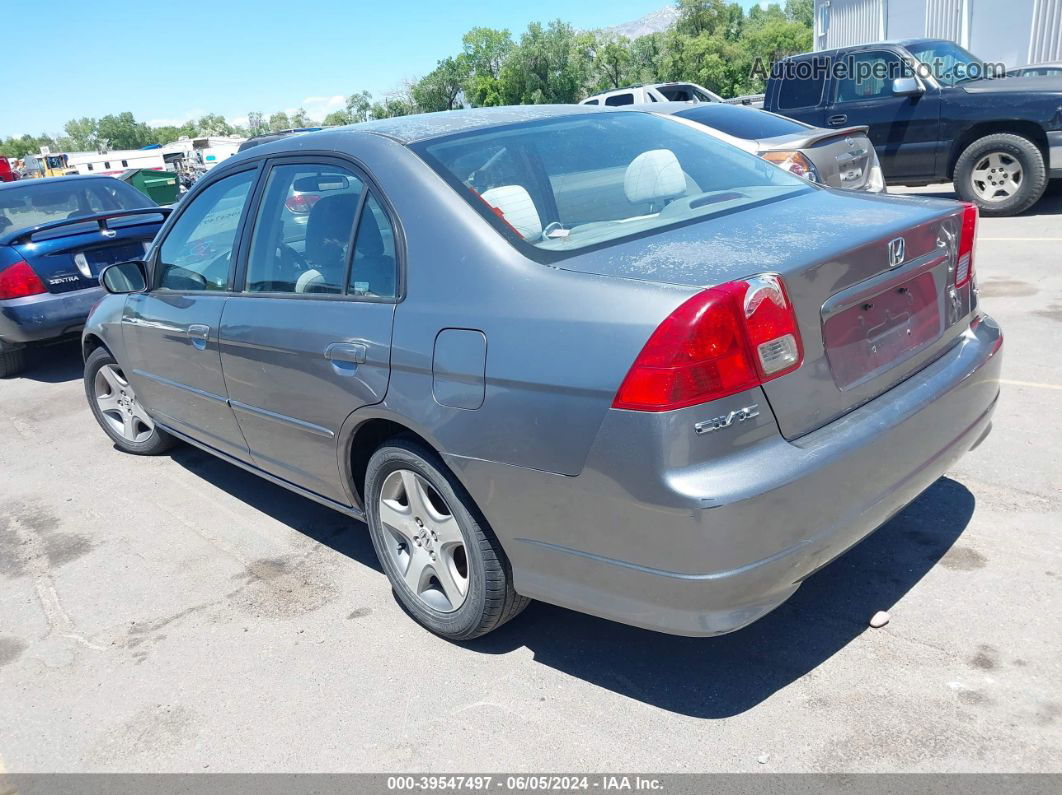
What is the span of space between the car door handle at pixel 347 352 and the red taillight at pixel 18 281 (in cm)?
528

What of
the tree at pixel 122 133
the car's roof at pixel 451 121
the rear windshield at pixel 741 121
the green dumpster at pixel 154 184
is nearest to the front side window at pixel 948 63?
the rear windshield at pixel 741 121

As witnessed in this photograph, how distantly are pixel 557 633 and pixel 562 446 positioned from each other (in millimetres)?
1054

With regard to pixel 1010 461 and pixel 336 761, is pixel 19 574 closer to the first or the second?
pixel 336 761

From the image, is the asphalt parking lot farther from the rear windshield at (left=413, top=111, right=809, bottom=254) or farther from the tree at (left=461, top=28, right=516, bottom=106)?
the tree at (left=461, top=28, right=516, bottom=106)

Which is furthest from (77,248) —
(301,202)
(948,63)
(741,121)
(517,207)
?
(948,63)

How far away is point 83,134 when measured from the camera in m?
176

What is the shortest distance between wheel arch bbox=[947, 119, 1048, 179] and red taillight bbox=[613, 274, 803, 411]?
8773 millimetres

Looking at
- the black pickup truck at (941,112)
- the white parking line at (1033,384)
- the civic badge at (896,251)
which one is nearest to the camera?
the civic badge at (896,251)

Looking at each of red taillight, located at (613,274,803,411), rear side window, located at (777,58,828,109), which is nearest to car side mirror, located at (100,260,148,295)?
red taillight, located at (613,274,803,411)

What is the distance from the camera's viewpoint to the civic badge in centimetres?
269

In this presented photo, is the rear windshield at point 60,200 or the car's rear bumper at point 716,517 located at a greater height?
the rear windshield at point 60,200

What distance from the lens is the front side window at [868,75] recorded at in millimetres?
10555

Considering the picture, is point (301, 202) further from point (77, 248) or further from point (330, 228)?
point (77, 248)

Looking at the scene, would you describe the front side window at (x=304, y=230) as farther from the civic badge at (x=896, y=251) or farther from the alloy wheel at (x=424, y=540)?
the civic badge at (x=896, y=251)
